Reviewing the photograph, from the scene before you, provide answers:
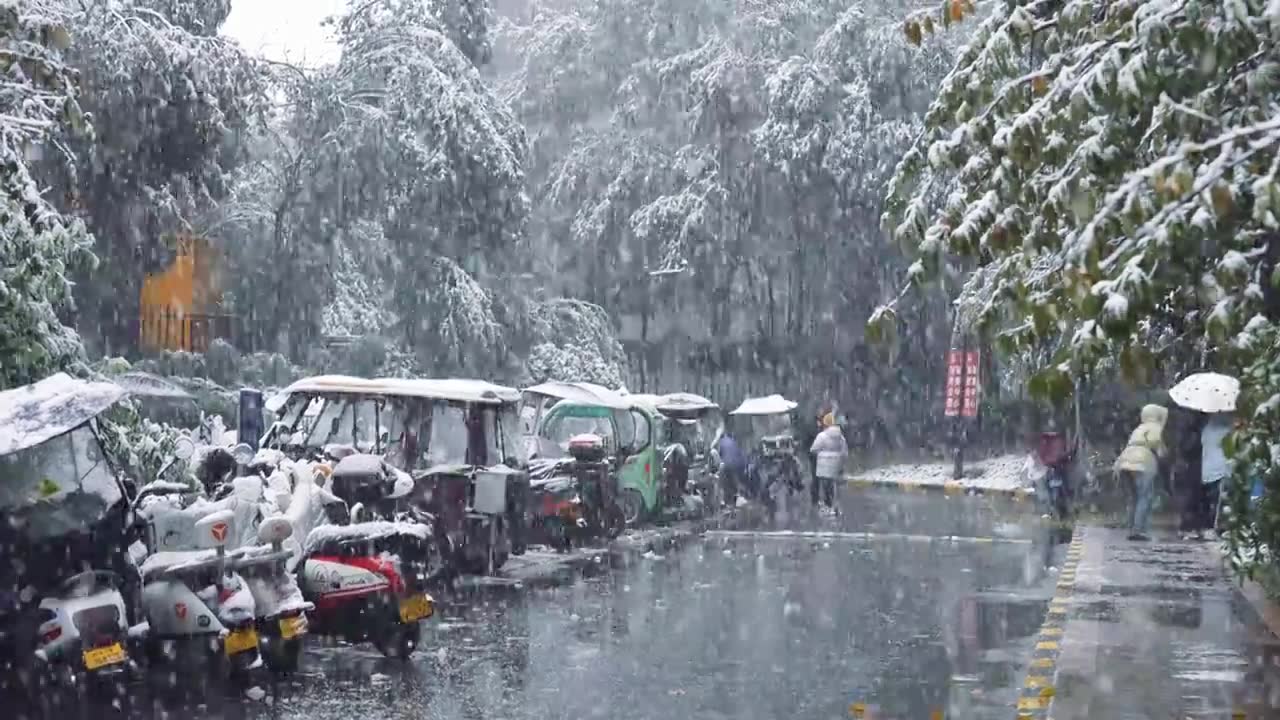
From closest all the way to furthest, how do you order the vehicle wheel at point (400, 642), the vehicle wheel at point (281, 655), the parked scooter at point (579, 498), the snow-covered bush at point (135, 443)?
the vehicle wheel at point (281, 655), the vehicle wheel at point (400, 642), the snow-covered bush at point (135, 443), the parked scooter at point (579, 498)

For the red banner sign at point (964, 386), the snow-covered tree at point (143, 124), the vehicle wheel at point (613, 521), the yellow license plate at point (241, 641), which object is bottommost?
the yellow license plate at point (241, 641)

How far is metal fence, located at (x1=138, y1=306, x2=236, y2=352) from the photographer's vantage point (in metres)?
32.8

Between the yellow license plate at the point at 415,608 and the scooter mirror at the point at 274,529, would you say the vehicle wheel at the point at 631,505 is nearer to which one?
the yellow license plate at the point at 415,608

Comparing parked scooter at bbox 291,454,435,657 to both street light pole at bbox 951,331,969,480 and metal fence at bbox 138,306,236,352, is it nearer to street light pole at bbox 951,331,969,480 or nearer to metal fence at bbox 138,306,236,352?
metal fence at bbox 138,306,236,352

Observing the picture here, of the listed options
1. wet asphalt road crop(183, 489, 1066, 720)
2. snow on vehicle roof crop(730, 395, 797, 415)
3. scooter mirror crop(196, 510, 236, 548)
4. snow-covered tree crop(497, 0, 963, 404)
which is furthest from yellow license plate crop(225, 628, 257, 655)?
snow-covered tree crop(497, 0, 963, 404)

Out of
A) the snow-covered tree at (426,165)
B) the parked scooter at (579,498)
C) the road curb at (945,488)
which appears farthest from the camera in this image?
the road curb at (945,488)

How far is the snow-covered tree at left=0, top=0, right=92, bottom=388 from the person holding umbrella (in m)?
12.5

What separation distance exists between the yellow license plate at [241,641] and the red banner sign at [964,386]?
A: 2895 centimetres

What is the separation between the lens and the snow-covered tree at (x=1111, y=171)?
6.58 meters

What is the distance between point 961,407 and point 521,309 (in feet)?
32.7

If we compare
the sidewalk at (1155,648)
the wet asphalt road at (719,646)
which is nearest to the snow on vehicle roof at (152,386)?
the wet asphalt road at (719,646)

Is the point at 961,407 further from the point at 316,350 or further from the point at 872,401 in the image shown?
the point at 316,350

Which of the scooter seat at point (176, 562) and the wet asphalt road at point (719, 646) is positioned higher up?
the scooter seat at point (176, 562)

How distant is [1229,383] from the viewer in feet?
71.3
